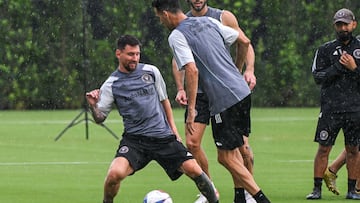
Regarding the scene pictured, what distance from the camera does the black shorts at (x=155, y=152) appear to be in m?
10.3

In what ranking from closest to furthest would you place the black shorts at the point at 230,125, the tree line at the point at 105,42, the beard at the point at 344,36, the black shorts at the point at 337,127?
the black shorts at the point at 230,125 < the beard at the point at 344,36 < the black shorts at the point at 337,127 < the tree line at the point at 105,42

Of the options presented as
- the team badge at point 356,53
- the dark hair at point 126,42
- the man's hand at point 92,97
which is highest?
the dark hair at point 126,42

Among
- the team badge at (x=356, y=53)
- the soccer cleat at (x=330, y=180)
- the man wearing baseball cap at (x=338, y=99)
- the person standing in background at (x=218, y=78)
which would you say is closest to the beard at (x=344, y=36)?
the man wearing baseball cap at (x=338, y=99)

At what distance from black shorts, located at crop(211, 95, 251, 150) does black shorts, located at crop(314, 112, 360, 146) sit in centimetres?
184

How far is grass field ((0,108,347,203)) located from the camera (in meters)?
12.8

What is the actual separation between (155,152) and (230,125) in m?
0.76

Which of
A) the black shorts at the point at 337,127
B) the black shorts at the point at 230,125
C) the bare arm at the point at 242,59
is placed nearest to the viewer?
the black shorts at the point at 230,125

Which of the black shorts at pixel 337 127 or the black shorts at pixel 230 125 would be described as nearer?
the black shorts at pixel 230 125

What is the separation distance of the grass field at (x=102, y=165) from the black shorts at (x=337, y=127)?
66cm

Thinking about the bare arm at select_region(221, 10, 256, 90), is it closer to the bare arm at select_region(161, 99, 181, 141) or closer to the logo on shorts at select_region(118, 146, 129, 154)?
the bare arm at select_region(161, 99, 181, 141)

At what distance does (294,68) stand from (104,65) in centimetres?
547

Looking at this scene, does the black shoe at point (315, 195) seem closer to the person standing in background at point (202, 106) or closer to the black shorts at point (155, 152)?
the person standing in background at point (202, 106)

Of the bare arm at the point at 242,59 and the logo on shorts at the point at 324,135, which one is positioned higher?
the bare arm at the point at 242,59

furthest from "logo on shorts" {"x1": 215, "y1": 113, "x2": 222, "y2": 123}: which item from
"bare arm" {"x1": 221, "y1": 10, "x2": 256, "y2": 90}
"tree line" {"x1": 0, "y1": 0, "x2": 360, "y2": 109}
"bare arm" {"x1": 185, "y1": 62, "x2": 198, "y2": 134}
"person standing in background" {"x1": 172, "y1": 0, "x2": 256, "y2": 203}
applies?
"tree line" {"x1": 0, "y1": 0, "x2": 360, "y2": 109}
